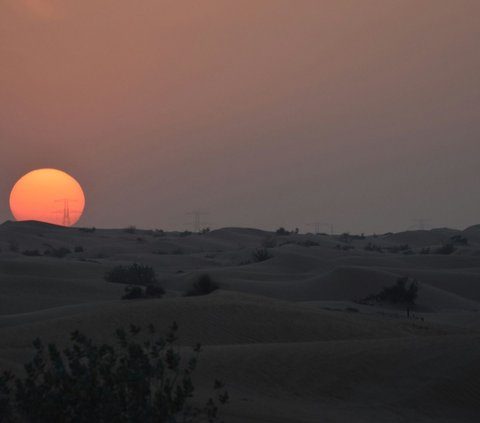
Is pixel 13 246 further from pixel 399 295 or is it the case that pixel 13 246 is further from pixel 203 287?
pixel 399 295

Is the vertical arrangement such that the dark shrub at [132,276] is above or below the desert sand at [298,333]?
above

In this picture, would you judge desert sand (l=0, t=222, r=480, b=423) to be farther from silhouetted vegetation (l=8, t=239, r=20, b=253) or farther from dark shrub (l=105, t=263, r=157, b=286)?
silhouetted vegetation (l=8, t=239, r=20, b=253)

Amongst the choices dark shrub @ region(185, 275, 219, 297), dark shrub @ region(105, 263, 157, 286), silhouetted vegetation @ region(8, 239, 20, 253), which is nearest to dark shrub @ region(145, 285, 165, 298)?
dark shrub @ region(185, 275, 219, 297)

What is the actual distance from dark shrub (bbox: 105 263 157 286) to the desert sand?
1.29 metres

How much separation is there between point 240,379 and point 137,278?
2822 cm

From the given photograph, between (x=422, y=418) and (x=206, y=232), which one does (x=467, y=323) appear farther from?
(x=206, y=232)

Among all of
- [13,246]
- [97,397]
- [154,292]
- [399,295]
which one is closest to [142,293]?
[154,292]

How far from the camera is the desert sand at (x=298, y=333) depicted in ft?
48.0

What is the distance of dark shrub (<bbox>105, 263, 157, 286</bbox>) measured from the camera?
140 ft

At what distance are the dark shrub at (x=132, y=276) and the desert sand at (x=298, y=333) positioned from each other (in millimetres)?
1289

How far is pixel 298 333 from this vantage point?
22.4m

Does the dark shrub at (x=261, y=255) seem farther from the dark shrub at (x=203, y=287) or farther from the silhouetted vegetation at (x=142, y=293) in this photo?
the silhouetted vegetation at (x=142, y=293)

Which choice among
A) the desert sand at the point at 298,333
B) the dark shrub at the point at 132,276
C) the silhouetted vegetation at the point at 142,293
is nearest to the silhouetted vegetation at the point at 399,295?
the desert sand at the point at 298,333

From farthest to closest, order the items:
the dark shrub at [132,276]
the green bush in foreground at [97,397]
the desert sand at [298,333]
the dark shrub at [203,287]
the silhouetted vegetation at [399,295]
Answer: the dark shrub at [132,276] < the silhouetted vegetation at [399,295] < the dark shrub at [203,287] < the desert sand at [298,333] < the green bush in foreground at [97,397]
